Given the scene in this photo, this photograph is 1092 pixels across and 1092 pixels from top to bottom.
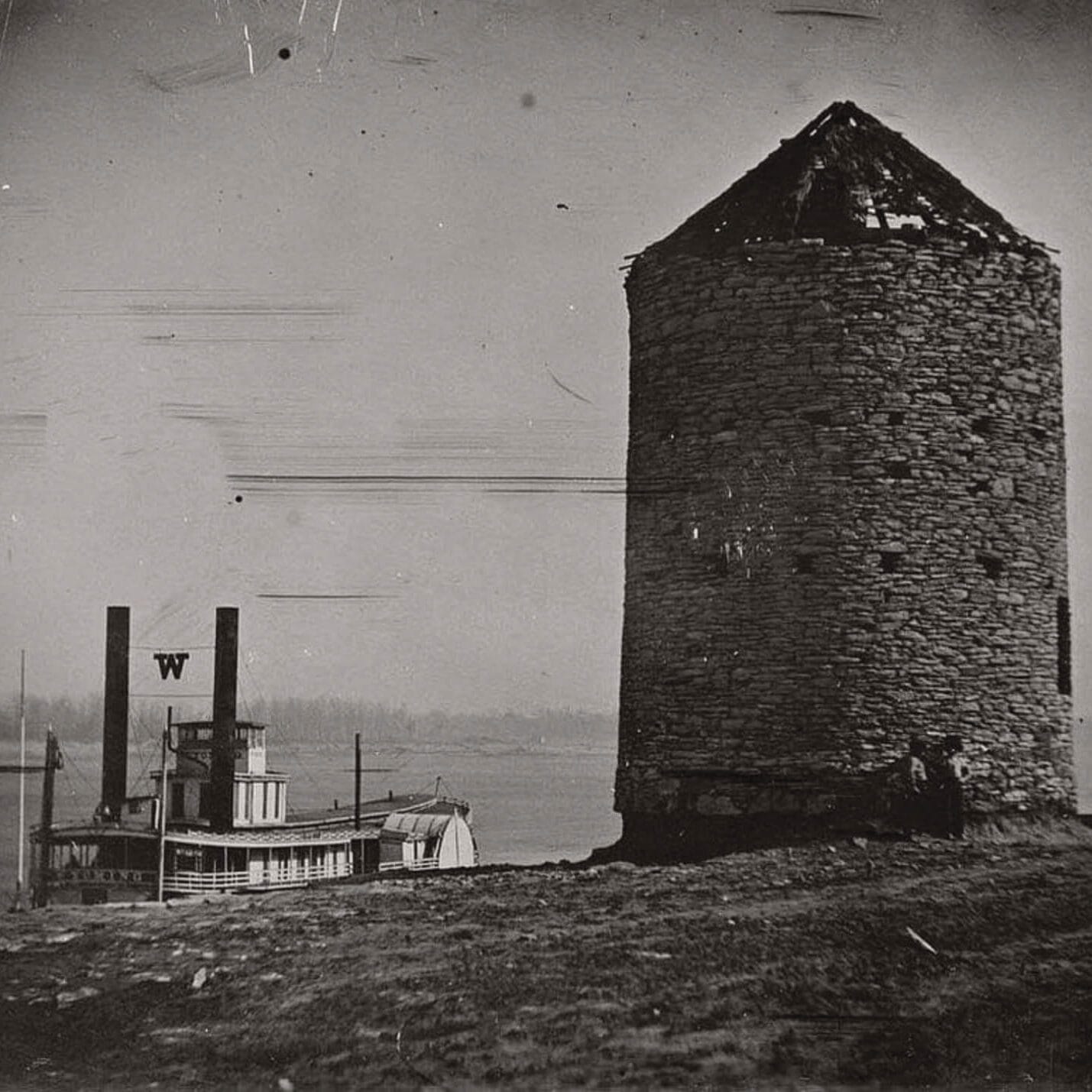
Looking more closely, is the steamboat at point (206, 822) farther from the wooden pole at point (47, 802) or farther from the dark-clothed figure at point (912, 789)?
the dark-clothed figure at point (912, 789)

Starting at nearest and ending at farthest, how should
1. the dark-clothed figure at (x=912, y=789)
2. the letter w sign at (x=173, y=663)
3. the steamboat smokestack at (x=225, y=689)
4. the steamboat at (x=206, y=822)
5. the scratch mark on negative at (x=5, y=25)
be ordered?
the scratch mark on negative at (x=5, y=25) < the letter w sign at (x=173, y=663) < the steamboat smokestack at (x=225, y=689) < the steamboat at (x=206, y=822) < the dark-clothed figure at (x=912, y=789)

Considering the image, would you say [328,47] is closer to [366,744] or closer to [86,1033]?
[366,744]

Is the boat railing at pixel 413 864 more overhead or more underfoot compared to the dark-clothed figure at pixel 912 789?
more underfoot

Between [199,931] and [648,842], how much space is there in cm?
372

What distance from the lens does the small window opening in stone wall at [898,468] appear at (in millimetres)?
11195

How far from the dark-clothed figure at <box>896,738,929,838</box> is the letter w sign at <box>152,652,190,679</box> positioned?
207 inches

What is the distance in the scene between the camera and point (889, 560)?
11164mm

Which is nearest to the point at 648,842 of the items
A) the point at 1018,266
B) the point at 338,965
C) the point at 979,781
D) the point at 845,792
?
the point at 845,792

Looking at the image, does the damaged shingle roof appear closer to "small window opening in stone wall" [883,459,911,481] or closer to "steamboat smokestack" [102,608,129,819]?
"small window opening in stone wall" [883,459,911,481]

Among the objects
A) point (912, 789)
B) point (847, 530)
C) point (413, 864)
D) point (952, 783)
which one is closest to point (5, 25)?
point (847, 530)

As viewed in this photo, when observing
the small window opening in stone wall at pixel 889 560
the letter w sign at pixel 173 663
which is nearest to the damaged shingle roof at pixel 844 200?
the small window opening in stone wall at pixel 889 560

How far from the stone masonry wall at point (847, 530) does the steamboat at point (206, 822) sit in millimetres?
2781

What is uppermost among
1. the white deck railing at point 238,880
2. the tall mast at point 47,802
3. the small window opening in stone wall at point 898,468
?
the small window opening in stone wall at point 898,468

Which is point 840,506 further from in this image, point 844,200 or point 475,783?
point 475,783
